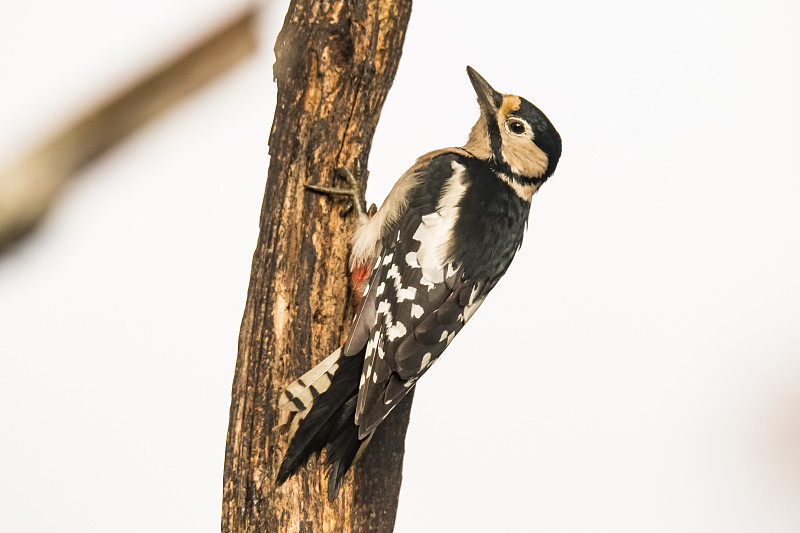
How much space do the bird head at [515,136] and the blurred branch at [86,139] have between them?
1754 millimetres

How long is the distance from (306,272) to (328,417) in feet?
0.98

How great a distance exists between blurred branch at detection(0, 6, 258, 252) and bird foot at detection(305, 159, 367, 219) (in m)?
1.41

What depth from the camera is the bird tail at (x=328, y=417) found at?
147 cm

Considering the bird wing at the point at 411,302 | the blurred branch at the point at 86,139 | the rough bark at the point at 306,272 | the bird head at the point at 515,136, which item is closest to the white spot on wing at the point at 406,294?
the bird wing at the point at 411,302

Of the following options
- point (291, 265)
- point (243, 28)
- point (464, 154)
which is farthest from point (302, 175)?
point (243, 28)

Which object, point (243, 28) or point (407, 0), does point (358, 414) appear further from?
point (243, 28)

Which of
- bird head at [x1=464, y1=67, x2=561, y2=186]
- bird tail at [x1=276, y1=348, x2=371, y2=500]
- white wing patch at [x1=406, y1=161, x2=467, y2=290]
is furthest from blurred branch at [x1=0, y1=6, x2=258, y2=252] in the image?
bird head at [x1=464, y1=67, x2=561, y2=186]

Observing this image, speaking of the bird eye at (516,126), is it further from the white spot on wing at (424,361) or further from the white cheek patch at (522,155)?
the white spot on wing at (424,361)

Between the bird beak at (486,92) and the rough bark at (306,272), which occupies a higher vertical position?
the bird beak at (486,92)

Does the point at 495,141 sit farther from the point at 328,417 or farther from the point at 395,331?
the point at 328,417

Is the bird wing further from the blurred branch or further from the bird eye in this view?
Result: the blurred branch

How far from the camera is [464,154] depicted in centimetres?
192

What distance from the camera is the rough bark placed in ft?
4.89

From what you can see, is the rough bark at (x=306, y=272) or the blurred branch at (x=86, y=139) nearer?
the blurred branch at (x=86, y=139)
